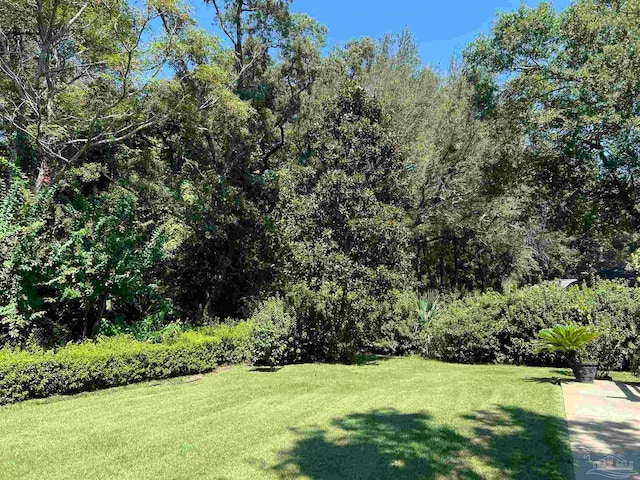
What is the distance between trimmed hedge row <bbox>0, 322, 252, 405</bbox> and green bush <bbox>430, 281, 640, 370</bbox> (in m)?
5.13

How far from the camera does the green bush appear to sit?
9039 millimetres

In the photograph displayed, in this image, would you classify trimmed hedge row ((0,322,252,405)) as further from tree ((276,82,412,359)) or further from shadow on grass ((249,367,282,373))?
tree ((276,82,412,359))

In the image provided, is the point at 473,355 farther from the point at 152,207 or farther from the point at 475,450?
the point at 152,207

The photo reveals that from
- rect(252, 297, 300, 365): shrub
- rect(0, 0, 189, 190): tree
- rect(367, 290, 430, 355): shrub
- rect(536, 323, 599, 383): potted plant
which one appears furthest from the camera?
rect(367, 290, 430, 355): shrub

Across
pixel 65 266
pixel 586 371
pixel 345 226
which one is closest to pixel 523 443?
pixel 586 371

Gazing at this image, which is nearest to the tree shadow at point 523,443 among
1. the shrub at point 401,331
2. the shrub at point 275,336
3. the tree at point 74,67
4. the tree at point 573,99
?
the shrub at point 275,336

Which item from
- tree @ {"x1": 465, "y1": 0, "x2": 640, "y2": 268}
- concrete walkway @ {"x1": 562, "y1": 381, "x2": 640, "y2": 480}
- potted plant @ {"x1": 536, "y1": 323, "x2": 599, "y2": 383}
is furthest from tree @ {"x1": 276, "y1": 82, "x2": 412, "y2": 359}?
tree @ {"x1": 465, "y1": 0, "x2": 640, "y2": 268}

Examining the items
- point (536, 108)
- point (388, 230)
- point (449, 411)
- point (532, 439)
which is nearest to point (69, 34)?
point (388, 230)

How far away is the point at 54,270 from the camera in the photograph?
9.45 m

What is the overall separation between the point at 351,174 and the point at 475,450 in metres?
7.43

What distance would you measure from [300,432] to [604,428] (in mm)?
3194

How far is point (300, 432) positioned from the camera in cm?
475

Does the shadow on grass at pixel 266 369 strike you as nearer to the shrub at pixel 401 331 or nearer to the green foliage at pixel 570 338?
the shrub at pixel 401 331

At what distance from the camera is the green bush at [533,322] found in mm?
9039
